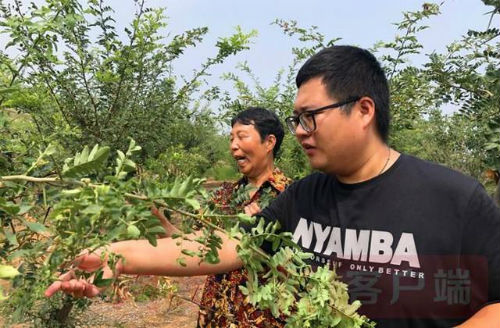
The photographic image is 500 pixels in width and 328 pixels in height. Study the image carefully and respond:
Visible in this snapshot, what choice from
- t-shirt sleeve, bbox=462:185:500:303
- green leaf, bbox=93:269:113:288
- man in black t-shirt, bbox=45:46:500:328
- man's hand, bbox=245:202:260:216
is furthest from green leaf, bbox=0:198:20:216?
man's hand, bbox=245:202:260:216

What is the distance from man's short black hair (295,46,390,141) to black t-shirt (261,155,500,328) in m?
0.17

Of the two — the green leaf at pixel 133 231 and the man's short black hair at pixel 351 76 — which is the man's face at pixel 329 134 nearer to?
the man's short black hair at pixel 351 76

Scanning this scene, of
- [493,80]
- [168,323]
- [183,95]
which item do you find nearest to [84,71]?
[183,95]

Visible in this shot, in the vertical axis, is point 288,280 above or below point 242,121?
→ below

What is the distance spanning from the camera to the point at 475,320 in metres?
1.32

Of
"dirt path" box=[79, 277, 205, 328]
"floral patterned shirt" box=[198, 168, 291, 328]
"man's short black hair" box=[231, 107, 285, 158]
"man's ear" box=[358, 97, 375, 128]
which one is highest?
"man's short black hair" box=[231, 107, 285, 158]

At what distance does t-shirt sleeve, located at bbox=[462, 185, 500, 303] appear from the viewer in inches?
52.0

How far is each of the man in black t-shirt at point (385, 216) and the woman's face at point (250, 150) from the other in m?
1.07

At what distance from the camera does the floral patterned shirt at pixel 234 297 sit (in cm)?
225

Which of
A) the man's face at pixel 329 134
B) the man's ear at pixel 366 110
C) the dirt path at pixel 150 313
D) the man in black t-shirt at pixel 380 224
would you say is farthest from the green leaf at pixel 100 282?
the dirt path at pixel 150 313

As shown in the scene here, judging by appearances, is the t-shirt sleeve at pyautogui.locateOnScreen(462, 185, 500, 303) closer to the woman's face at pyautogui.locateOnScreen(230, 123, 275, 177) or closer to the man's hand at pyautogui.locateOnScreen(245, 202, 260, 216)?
Answer: the man's hand at pyautogui.locateOnScreen(245, 202, 260, 216)

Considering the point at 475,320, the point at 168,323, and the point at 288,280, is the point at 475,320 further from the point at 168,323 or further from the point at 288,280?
the point at 168,323

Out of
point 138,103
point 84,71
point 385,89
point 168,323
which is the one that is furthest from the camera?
point 168,323

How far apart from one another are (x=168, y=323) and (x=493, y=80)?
4.27 meters
